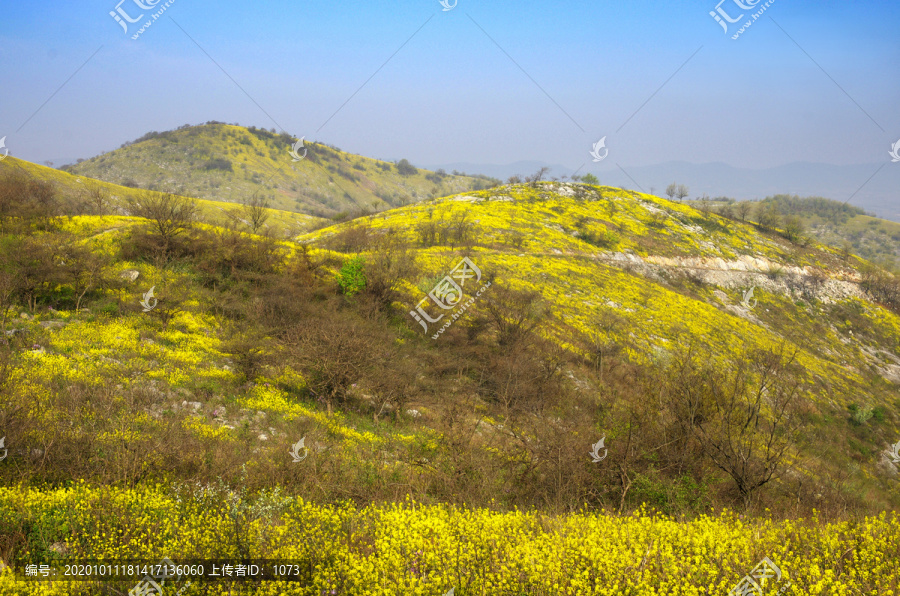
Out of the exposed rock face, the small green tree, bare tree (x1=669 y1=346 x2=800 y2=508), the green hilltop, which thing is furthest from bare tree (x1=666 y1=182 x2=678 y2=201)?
bare tree (x1=669 y1=346 x2=800 y2=508)

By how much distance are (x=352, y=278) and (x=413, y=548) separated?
18.2 meters

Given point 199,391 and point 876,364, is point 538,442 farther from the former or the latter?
point 876,364

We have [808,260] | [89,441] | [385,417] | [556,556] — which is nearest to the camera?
[556,556]

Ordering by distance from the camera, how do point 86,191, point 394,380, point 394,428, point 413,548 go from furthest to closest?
point 86,191
point 394,380
point 394,428
point 413,548

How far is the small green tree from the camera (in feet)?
75.8

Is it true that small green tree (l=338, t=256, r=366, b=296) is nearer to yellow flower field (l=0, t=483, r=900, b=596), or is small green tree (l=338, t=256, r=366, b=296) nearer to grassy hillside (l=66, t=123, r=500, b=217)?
yellow flower field (l=0, t=483, r=900, b=596)

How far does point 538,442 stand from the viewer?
12.0 metres

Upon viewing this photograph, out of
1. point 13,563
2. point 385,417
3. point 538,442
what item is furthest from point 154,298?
point 538,442

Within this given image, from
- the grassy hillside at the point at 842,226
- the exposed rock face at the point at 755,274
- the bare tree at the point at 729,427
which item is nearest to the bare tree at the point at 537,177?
the exposed rock face at the point at 755,274

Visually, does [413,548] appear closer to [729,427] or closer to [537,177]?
[729,427]

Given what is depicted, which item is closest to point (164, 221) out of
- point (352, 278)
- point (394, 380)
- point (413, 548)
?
point (352, 278)

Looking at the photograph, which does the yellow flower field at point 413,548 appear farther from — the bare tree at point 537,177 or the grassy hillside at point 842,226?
the grassy hillside at point 842,226

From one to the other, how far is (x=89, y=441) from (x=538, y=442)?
10.5 m

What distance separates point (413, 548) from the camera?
6.55 m
